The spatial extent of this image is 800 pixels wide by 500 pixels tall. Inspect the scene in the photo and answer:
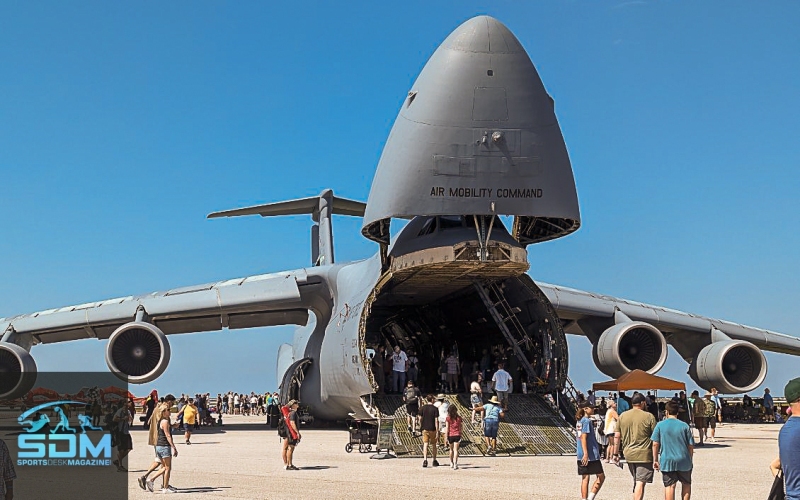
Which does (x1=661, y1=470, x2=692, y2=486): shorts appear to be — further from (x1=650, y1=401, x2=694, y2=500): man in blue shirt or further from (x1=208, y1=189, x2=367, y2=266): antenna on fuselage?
(x1=208, y1=189, x2=367, y2=266): antenna on fuselage

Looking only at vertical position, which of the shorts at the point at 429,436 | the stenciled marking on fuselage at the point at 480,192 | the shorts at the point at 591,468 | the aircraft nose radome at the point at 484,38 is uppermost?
the aircraft nose radome at the point at 484,38

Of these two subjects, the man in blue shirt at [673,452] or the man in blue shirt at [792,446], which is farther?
the man in blue shirt at [673,452]

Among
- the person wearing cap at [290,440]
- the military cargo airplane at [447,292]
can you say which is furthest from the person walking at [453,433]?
the military cargo airplane at [447,292]

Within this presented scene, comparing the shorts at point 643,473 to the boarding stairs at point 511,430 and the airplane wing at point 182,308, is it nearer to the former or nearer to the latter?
the boarding stairs at point 511,430

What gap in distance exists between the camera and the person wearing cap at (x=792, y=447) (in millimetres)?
5223

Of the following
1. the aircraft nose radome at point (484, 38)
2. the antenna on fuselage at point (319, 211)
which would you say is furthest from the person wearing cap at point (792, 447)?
the antenna on fuselage at point (319, 211)

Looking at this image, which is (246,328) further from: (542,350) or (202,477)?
(202,477)

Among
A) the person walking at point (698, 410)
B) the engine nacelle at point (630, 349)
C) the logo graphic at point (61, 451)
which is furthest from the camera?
the engine nacelle at point (630, 349)

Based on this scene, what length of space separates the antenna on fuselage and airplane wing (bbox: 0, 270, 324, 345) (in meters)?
3.72

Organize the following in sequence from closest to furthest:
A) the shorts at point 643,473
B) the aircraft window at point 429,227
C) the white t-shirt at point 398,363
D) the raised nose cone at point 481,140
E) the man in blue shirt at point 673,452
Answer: the man in blue shirt at point 673,452 → the shorts at point 643,473 → the raised nose cone at point 481,140 → the aircraft window at point 429,227 → the white t-shirt at point 398,363

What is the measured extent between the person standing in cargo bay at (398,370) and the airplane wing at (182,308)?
3.43 metres

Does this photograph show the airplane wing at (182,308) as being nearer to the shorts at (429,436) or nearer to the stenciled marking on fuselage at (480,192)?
the stenciled marking on fuselage at (480,192)

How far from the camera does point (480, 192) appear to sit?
13.7 meters

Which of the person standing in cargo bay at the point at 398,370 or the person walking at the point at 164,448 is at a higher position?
the person standing in cargo bay at the point at 398,370
